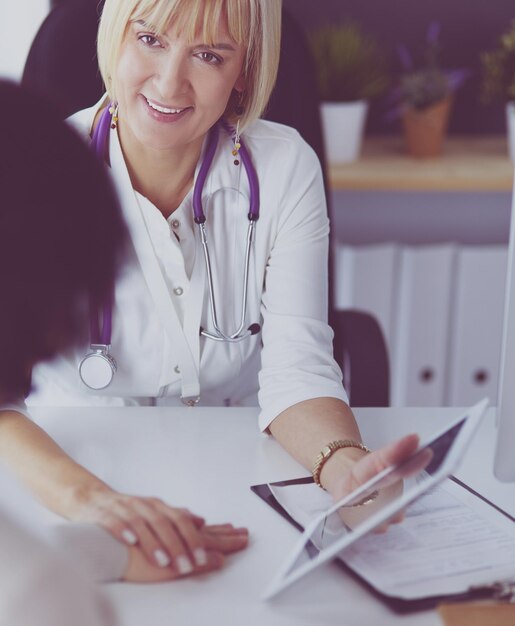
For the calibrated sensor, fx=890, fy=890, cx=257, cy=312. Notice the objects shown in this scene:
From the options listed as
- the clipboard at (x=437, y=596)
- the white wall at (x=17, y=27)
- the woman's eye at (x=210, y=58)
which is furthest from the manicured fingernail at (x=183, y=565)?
the white wall at (x=17, y=27)

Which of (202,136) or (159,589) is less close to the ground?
(202,136)

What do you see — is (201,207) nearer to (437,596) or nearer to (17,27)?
(437,596)

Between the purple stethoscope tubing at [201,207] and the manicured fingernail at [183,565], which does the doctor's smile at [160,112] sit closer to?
the purple stethoscope tubing at [201,207]

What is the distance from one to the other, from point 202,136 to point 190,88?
0.12 m

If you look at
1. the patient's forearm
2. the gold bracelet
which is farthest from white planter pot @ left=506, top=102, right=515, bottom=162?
the patient's forearm

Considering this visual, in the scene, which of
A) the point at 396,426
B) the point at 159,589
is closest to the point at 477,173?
the point at 396,426

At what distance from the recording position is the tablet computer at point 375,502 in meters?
0.73

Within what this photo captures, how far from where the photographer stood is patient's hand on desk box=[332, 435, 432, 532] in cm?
88

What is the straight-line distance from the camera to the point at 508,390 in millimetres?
858

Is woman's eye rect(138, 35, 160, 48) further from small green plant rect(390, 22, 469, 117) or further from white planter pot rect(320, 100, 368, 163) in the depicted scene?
small green plant rect(390, 22, 469, 117)

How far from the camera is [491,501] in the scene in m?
0.98

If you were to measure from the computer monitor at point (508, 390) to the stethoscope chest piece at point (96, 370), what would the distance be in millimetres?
556

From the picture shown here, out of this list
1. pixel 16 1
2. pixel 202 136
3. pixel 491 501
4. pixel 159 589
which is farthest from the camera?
pixel 16 1

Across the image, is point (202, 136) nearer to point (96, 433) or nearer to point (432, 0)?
point (96, 433)
